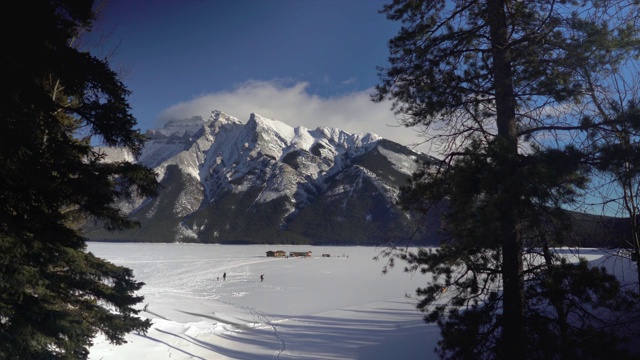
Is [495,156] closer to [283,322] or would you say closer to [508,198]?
[508,198]

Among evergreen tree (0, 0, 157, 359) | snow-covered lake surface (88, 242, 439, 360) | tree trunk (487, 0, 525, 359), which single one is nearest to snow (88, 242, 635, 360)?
snow-covered lake surface (88, 242, 439, 360)

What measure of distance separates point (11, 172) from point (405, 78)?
234 inches

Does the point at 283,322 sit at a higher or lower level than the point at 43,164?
lower

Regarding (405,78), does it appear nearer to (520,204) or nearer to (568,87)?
(568,87)

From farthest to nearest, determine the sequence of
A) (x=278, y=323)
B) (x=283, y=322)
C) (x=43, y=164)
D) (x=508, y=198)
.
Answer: (x=283, y=322) < (x=278, y=323) < (x=43, y=164) < (x=508, y=198)

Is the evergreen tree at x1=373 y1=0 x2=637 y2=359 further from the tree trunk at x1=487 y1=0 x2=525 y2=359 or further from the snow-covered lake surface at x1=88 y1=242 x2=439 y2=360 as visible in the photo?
the snow-covered lake surface at x1=88 y1=242 x2=439 y2=360

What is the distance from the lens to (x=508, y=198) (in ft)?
13.4

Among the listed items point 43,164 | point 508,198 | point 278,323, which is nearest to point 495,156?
point 508,198

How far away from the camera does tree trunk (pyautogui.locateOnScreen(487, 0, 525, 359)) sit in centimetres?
417

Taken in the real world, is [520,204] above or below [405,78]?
below

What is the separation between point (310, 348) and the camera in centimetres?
1520

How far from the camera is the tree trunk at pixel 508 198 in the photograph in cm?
417

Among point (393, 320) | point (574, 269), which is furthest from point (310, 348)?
point (574, 269)

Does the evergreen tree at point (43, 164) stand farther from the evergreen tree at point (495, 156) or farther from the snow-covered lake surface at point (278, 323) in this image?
the snow-covered lake surface at point (278, 323)
